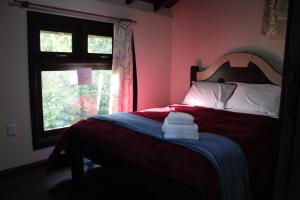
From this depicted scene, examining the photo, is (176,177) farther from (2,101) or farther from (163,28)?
(163,28)

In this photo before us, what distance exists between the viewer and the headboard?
10.4ft

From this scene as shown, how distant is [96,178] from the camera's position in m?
2.62

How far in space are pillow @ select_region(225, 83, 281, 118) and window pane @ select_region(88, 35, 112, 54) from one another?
1808 millimetres

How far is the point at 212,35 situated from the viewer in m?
3.77

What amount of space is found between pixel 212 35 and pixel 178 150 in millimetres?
2611

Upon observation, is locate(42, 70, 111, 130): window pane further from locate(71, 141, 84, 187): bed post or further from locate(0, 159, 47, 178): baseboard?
locate(71, 141, 84, 187): bed post

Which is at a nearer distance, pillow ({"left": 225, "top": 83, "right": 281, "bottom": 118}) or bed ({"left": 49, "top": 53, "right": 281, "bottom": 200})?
bed ({"left": 49, "top": 53, "right": 281, "bottom": 200})

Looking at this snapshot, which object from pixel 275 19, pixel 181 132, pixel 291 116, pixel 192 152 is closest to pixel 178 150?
pixel 192 152

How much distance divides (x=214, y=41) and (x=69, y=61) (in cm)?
215

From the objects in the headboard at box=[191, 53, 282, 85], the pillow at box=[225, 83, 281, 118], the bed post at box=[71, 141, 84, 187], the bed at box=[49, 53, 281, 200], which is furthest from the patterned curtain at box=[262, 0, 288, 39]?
the bed post at box=[71, 141, 84, 187]

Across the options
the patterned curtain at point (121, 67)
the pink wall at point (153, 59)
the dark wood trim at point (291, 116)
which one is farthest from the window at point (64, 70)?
the dark wood trim at point (291, 116)

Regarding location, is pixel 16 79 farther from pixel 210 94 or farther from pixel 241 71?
pixel 241 71

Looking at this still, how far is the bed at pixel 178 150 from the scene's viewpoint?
1.51 m

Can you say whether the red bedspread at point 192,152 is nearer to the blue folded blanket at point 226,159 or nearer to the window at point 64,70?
the blue folded blanket at point 226,159
